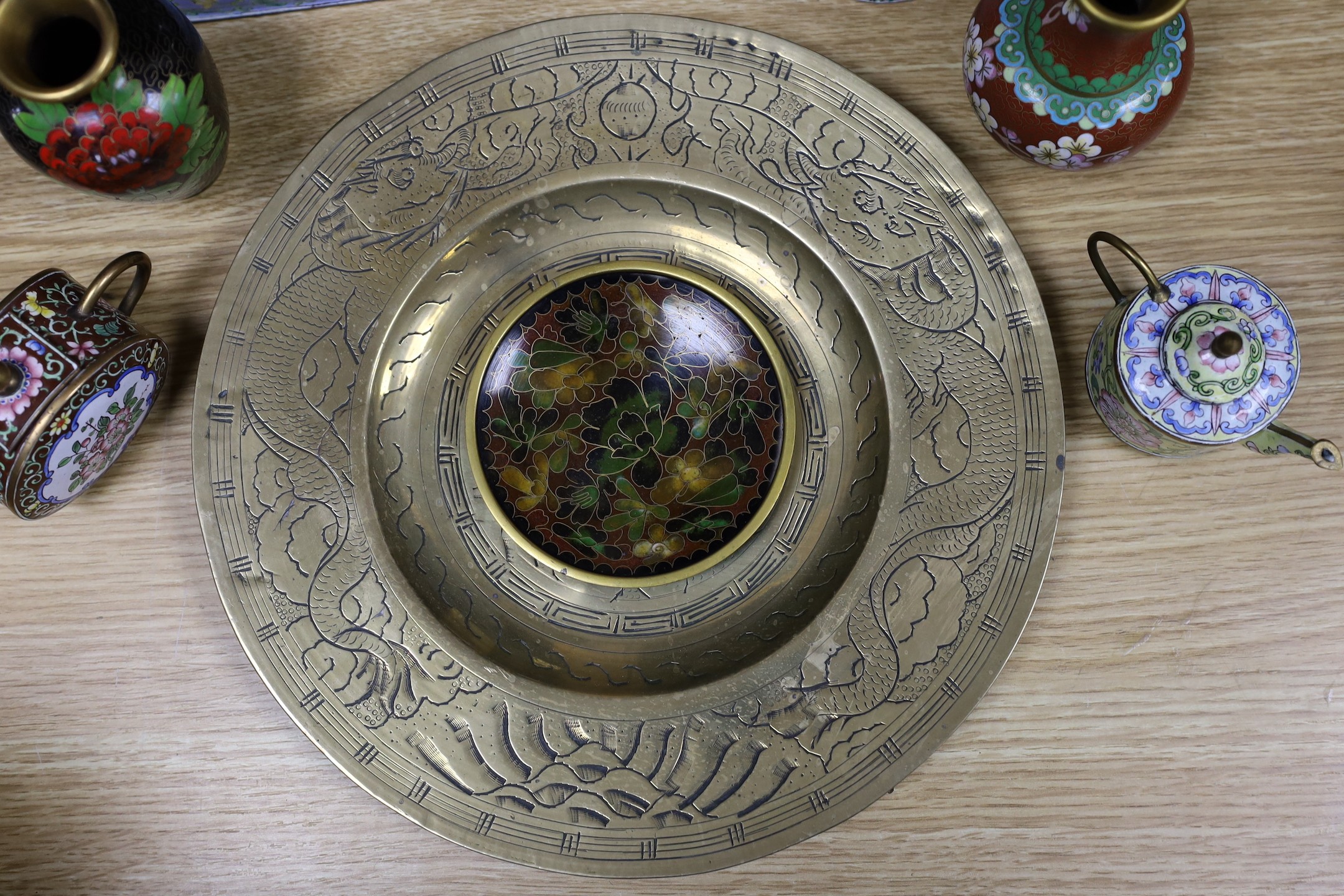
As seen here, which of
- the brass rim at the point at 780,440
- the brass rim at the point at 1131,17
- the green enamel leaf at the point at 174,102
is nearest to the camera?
the brass rim at the point at 1131,17

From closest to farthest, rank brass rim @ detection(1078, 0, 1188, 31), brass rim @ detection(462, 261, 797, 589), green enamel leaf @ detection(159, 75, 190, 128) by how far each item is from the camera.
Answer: brass rim @ detection(1078, 0, 1188, 31) → green enamel leaf @ detection(159, 75, 190, 128) → brass rim @ detection(462, 261, 797, 589)

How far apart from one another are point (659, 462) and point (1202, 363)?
58 centimetres

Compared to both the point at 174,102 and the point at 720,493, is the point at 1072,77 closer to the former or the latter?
the point at 720,493

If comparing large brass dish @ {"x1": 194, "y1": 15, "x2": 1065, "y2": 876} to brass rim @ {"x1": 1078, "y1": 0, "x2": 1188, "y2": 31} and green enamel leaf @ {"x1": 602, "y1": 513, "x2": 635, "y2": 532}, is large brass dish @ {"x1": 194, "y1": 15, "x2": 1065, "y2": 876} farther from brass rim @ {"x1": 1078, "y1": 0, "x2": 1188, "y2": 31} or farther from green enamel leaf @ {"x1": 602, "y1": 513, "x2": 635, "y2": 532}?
brass rim @ {"x1": 1078, "y1": 0, "x2": 1188, "y2": 31}

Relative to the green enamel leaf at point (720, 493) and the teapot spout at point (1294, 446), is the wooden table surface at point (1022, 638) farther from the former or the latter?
the green enamel leaf at point (720, 493)

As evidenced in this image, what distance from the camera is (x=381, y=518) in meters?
0.89

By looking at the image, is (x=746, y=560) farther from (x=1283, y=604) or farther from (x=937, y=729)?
(x=1283, y=604)

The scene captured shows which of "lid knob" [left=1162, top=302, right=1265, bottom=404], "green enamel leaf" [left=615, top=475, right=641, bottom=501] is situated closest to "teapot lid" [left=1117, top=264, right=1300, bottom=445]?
"lid knob" [left=1162, top=302, right=1265, bottom=404]

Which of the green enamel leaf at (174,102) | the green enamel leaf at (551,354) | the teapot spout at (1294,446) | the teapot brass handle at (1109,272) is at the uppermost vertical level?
the teapot brass handle at (1109,272)

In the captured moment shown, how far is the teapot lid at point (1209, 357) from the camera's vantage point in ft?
2.58

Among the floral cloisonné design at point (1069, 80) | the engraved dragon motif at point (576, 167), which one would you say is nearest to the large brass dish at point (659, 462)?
the engraved dragon motif at point (576, 167)

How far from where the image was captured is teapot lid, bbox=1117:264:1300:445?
0.79 meters

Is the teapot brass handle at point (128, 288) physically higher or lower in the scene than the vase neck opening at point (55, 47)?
lower

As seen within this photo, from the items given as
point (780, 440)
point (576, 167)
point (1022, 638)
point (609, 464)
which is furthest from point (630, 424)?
point (1022, 638)
